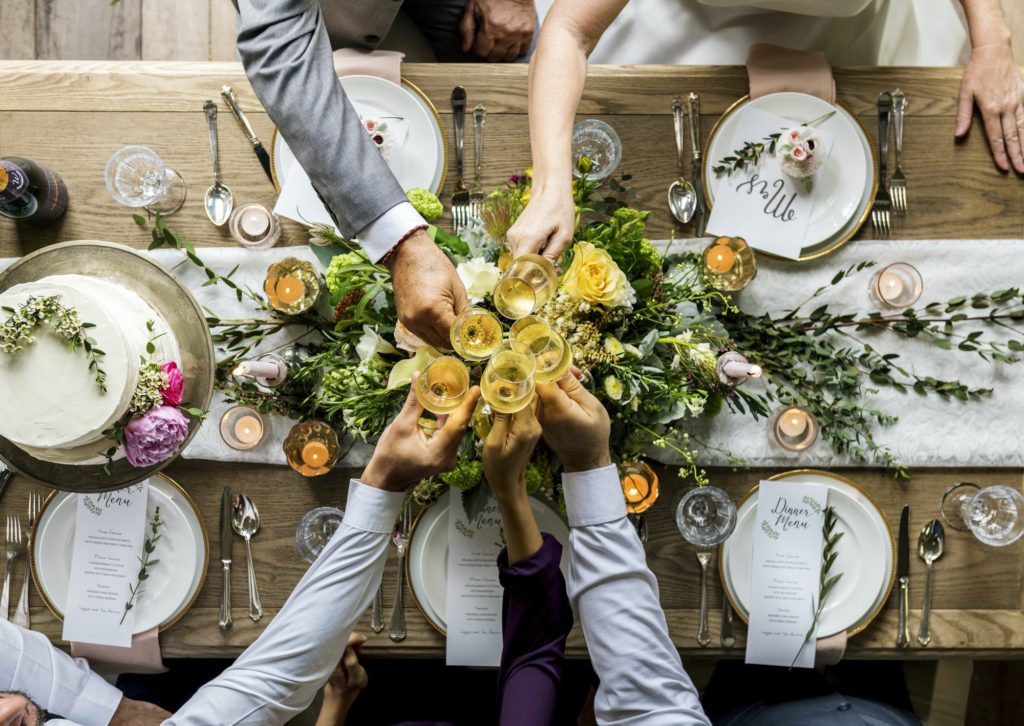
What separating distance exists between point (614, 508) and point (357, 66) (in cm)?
100

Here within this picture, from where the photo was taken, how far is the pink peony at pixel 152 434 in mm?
1123

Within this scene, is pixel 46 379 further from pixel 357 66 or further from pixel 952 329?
pixel 952 329

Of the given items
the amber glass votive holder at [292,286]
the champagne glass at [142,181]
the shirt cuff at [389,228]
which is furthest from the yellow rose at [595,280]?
the champagne glass at [142,181]

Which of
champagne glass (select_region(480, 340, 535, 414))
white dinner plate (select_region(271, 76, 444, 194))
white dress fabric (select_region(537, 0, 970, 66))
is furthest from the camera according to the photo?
white dress fabric (select_region(537, 0, 970, 66))

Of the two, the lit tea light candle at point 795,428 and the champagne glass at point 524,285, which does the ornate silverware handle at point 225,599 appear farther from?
the lit tea light candle at point 795,428

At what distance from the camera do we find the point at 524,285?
3.56 ft

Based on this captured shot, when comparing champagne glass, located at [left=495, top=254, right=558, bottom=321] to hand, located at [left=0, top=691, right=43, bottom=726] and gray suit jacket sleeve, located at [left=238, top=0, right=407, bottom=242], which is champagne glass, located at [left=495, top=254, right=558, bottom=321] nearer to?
gray suit jacket sleeve, located at [left=238, top=0, right=407, bottom=242]

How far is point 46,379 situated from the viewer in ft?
3.56

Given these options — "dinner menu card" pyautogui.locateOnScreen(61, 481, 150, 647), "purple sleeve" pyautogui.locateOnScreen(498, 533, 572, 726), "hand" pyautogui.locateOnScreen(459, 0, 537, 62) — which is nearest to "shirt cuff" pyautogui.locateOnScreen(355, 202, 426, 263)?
"purple sleeve" pyautogui.locateOnScreen(498, 533, 572, 726)

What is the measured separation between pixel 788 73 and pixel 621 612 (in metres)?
1.09

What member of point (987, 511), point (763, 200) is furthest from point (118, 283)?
point (987, 511)

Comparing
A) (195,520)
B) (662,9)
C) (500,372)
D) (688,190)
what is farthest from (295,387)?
(662,9)

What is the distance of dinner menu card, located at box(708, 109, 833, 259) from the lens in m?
1.44

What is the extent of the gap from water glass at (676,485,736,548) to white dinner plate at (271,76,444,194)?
31.3 inches
